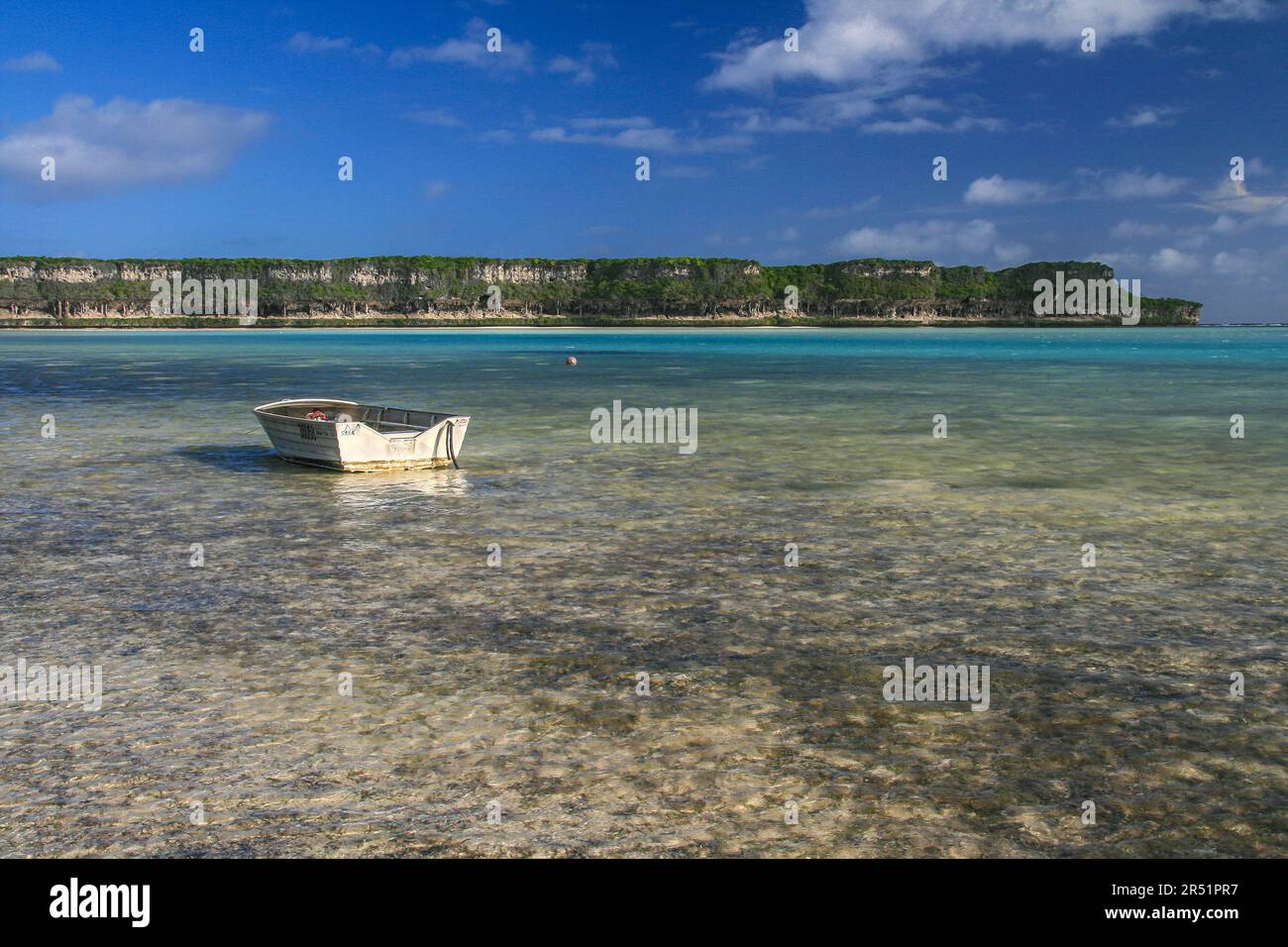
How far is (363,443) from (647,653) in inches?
479

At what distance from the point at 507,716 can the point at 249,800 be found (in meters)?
1.94

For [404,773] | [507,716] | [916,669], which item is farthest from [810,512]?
[404,773]

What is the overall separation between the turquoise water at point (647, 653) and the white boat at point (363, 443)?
0.60m

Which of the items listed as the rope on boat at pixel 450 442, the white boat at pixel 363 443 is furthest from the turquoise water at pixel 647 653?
the rope on boat at pixel 450 442

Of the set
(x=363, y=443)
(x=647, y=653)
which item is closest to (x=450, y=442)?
(x=363, y=443)

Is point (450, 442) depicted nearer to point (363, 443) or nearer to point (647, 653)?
point (363, 443)

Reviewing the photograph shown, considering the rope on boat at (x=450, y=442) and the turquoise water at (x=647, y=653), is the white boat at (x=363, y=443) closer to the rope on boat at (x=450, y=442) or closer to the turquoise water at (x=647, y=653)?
the rope on boat at (x=450, y=442)

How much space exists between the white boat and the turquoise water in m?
0.60

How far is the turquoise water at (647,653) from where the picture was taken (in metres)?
5.97

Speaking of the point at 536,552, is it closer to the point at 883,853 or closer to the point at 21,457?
the point at 883,853

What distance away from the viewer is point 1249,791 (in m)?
6.30

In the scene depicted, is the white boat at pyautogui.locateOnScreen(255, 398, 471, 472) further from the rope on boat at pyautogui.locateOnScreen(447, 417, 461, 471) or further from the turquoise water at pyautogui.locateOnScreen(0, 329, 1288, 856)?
the turquoise water at pyautogui.locateOnScreen(0, 329, 1288, 856)

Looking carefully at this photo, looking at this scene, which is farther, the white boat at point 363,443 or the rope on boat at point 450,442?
the rope on boat at point 450,442

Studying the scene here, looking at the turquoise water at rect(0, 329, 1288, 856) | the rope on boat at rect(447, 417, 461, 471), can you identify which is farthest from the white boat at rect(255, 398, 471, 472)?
the turquoise water at rect(0, 329, 1288, 856)
